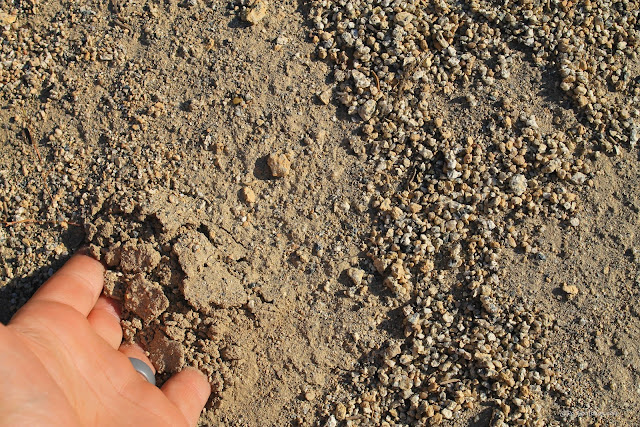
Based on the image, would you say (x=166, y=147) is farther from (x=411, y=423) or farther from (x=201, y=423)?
(x=411, y=423)

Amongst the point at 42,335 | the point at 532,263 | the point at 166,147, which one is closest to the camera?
the point at 42,335

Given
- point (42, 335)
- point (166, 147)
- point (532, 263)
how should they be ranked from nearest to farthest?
point (42, 335)
point (532, 263)
point (166, 147)

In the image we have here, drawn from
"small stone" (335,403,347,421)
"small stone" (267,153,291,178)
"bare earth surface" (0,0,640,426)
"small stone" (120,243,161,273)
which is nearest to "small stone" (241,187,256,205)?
"bare earth surface" (0,0,640,426)

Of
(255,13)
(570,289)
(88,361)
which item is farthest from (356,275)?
(255,13)

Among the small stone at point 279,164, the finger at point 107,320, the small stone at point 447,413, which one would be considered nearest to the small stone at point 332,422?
the small stone at point 447,413

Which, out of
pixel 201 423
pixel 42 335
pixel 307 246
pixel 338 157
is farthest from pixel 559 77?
pixel 42 335

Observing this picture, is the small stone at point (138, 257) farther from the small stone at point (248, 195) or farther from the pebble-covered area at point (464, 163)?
the pebble-covered area at point (464, 163)

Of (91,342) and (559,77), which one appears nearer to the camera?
(91,342)

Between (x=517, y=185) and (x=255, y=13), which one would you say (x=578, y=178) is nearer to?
(x=517, y=185)
